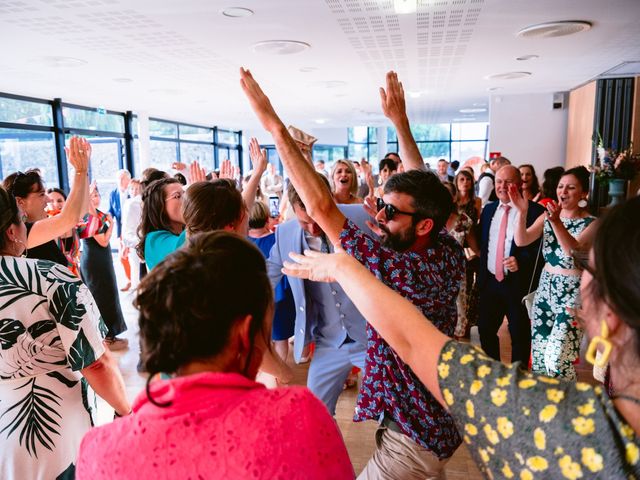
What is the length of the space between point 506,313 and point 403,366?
2.46 meters

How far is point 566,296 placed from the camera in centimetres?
313

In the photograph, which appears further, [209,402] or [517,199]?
[517,199]

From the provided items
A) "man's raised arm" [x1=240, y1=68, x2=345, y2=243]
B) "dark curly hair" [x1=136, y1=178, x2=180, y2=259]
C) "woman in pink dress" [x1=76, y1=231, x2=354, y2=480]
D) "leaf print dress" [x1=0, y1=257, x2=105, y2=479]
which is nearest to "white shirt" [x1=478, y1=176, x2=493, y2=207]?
"dark curly hair" [x1=136, y1=178, x2=180, y2=259]

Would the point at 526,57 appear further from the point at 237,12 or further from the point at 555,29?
the point at 237,12

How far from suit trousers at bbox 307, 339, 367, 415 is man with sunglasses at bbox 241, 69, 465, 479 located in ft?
2.83

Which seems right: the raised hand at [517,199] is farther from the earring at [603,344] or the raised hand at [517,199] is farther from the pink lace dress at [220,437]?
the pink lace dress at [220,437]

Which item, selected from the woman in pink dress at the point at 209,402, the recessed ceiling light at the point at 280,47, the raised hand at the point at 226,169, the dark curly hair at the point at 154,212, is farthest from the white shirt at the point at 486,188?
the woman in pink dress at the point at 209,402

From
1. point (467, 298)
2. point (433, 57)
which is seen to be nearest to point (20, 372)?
point (467, 298)

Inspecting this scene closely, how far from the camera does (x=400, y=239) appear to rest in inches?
63.5

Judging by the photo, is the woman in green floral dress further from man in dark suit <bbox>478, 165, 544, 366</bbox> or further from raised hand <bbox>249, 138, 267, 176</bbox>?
raised hand <bbox>249, 138, 267, 176</bbox>

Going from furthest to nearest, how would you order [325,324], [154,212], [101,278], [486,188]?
1. [486,188]
2. [101,278]
3. [325,324]
4. [154,212]

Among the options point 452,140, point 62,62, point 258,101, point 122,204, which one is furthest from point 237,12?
point 452,140

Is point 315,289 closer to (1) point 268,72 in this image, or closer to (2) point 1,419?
(2) point 1,419

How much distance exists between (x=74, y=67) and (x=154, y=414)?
6894 millimetres
